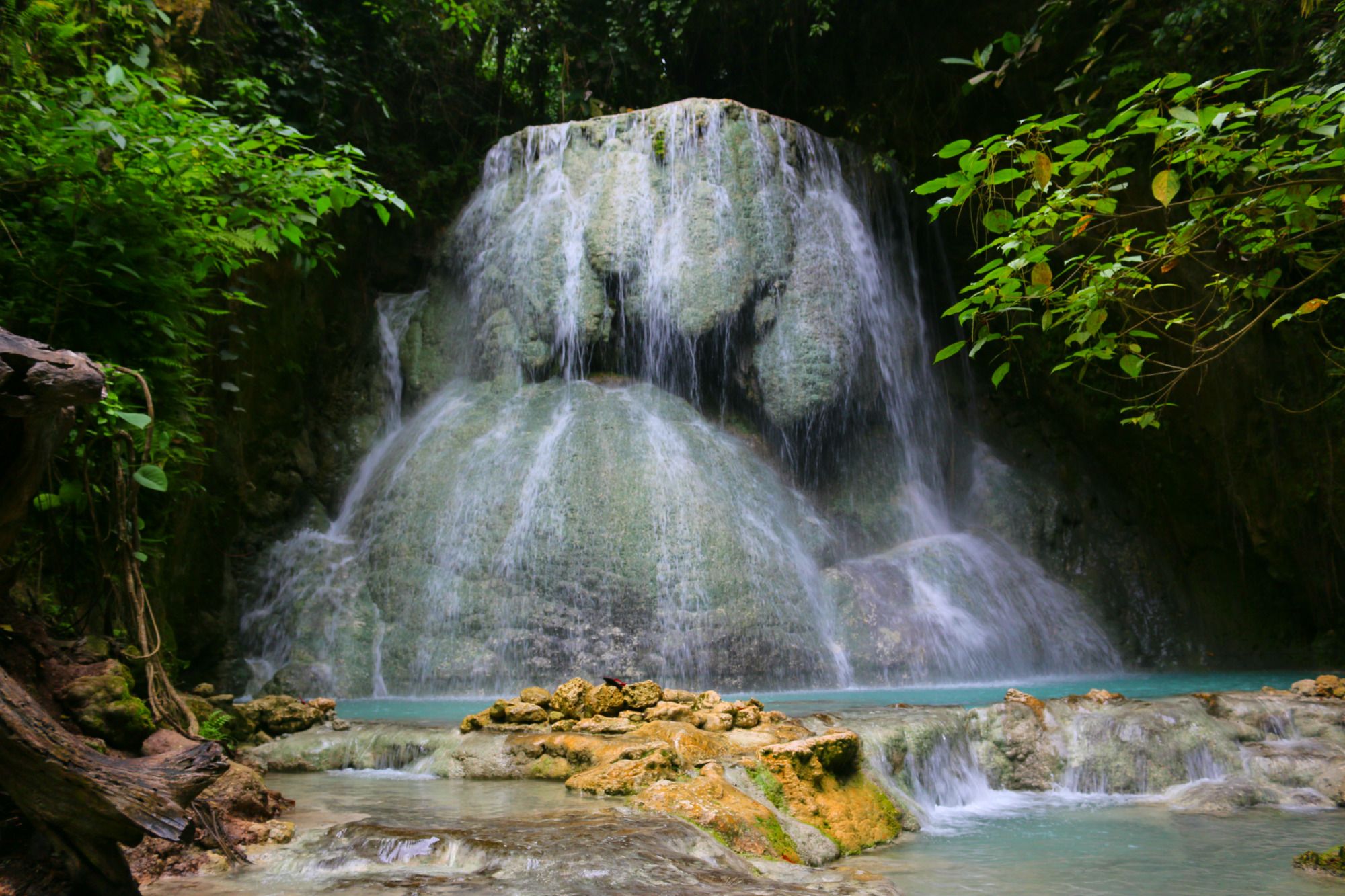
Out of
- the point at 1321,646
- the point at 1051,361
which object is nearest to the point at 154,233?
the point at 1051,361

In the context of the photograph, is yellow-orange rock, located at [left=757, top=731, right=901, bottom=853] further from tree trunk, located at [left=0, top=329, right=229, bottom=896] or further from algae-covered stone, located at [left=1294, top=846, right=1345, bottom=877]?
tree trunk, located at [left=0, top=329, right=229, bottom=896]

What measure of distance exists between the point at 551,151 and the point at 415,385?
3592 millimetres

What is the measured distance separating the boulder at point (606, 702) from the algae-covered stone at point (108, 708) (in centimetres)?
248

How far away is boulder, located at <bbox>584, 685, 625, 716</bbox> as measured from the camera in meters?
5.18

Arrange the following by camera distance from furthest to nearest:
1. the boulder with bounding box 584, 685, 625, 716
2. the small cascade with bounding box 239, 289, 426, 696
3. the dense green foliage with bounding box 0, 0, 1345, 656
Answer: the small cascade with bounding box 239, 289, 426, 696, the boulder with bounding box 584, 685, 625, 716, the dense green foliage with bounding box 0, 0, 1345, 656

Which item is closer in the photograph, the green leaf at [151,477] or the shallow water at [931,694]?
the green leaf at [151,477]

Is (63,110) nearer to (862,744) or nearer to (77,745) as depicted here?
(77,745)

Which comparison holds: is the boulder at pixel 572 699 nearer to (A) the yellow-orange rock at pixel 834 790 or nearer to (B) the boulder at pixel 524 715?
(B) the boulder at pixel 524 715

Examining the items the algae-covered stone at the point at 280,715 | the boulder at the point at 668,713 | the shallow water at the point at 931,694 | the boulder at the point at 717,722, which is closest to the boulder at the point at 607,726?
the boulder at the point at 668,713

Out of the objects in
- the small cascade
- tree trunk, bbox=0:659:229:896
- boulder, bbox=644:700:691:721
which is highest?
A: the small cascade

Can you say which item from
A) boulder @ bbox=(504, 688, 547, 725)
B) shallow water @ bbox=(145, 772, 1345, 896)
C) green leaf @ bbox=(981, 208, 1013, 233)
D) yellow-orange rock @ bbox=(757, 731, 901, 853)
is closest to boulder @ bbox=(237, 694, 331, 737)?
shallow water @ bbox=(145, 772, 1345, 896)

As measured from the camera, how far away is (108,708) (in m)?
3.10

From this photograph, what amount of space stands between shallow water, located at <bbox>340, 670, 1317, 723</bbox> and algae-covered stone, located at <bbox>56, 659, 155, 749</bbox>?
10.1ft

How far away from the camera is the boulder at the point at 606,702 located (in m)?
5.18
